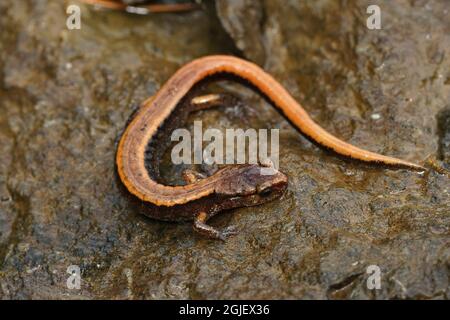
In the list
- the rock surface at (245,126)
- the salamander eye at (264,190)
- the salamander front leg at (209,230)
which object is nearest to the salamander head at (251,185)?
the salamander eye at (264,190)

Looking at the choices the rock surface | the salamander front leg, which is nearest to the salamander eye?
the rock surface

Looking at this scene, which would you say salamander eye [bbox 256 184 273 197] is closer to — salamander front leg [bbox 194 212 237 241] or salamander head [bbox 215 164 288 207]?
salamander head [bbox 215 164 288 207]

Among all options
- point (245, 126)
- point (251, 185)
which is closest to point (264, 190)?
point (251, 185)

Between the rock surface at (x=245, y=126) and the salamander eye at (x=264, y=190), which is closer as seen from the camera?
the rock surface at (x=245, y=126)

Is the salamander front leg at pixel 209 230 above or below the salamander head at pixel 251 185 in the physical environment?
below

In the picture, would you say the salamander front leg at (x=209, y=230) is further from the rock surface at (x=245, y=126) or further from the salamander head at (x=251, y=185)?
the salamander head at (x=251, y=185)
